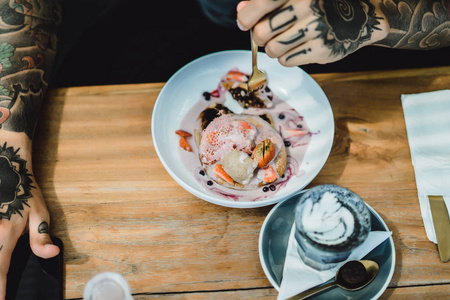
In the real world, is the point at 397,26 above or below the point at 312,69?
above

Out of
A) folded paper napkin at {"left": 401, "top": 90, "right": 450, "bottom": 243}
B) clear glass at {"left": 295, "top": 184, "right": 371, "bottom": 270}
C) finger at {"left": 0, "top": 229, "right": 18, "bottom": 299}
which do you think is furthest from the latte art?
finger at {"left": 0, "top": 229, "right": 18, "bottom": 299}

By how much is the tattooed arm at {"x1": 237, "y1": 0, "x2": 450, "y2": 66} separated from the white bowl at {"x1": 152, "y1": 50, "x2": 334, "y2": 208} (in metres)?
0.18

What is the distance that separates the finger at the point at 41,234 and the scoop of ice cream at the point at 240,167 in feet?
1.60

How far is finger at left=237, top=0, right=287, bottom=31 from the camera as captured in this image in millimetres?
856

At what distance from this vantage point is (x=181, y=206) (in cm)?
100

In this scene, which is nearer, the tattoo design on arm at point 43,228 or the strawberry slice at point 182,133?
the tattoo design on arm at point 43,228

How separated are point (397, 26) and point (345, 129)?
0.37m

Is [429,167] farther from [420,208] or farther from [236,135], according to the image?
[236,135]

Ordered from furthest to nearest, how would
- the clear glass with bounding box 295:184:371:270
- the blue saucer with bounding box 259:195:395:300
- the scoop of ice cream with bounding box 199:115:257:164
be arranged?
the scoop of ice cream with bounding box 199:115:257:164 → the blue saucer with bounding box 259:195:395:300 → the clear glass with bounding box 295:184:371:270

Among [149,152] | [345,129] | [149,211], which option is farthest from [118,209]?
[345,129]

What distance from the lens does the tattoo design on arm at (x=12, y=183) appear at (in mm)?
953

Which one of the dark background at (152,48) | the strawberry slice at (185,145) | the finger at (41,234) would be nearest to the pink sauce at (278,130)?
the strawberry slice at (185,145)

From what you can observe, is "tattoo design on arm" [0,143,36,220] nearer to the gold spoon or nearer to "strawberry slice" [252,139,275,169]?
"strawberry slice" [252,139,275,169]

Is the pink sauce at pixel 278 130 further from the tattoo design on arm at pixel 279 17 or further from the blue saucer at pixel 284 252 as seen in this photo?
the tattoo design on arm at pixel 279 17
